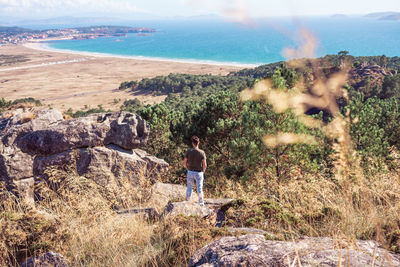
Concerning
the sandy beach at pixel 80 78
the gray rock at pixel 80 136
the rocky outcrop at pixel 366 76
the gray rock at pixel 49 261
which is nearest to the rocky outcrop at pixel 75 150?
the gray rock at pixel 80 136

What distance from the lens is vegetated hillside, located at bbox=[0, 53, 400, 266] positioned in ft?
10.8

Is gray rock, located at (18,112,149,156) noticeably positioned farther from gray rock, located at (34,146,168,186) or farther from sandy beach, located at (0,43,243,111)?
sandy beach, located at (0,43,243,111)

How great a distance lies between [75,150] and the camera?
35.3 ft

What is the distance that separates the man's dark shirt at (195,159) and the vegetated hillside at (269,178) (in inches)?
55.6

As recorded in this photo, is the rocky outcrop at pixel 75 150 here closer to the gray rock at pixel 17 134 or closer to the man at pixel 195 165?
the gray rock at pixel 17 134

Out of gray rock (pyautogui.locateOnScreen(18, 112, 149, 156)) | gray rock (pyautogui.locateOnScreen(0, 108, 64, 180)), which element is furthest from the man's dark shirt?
gray rock (pyautogui.locateOnScreen(0, 108, 64, 180))

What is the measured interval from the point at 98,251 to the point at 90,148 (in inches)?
341

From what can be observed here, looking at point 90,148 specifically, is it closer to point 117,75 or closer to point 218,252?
point 218,252

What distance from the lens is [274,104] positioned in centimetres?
1112

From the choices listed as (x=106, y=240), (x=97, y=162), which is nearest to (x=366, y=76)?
(x=97, y=162)

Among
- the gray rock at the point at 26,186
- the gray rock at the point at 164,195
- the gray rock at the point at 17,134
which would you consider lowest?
the gray rock at the point at 26,186

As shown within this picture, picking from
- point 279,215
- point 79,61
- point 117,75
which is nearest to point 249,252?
point 279,215

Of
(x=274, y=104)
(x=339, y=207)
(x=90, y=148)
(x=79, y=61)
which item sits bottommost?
(x=90, y=148)

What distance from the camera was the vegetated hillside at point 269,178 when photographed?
328 centimetres
